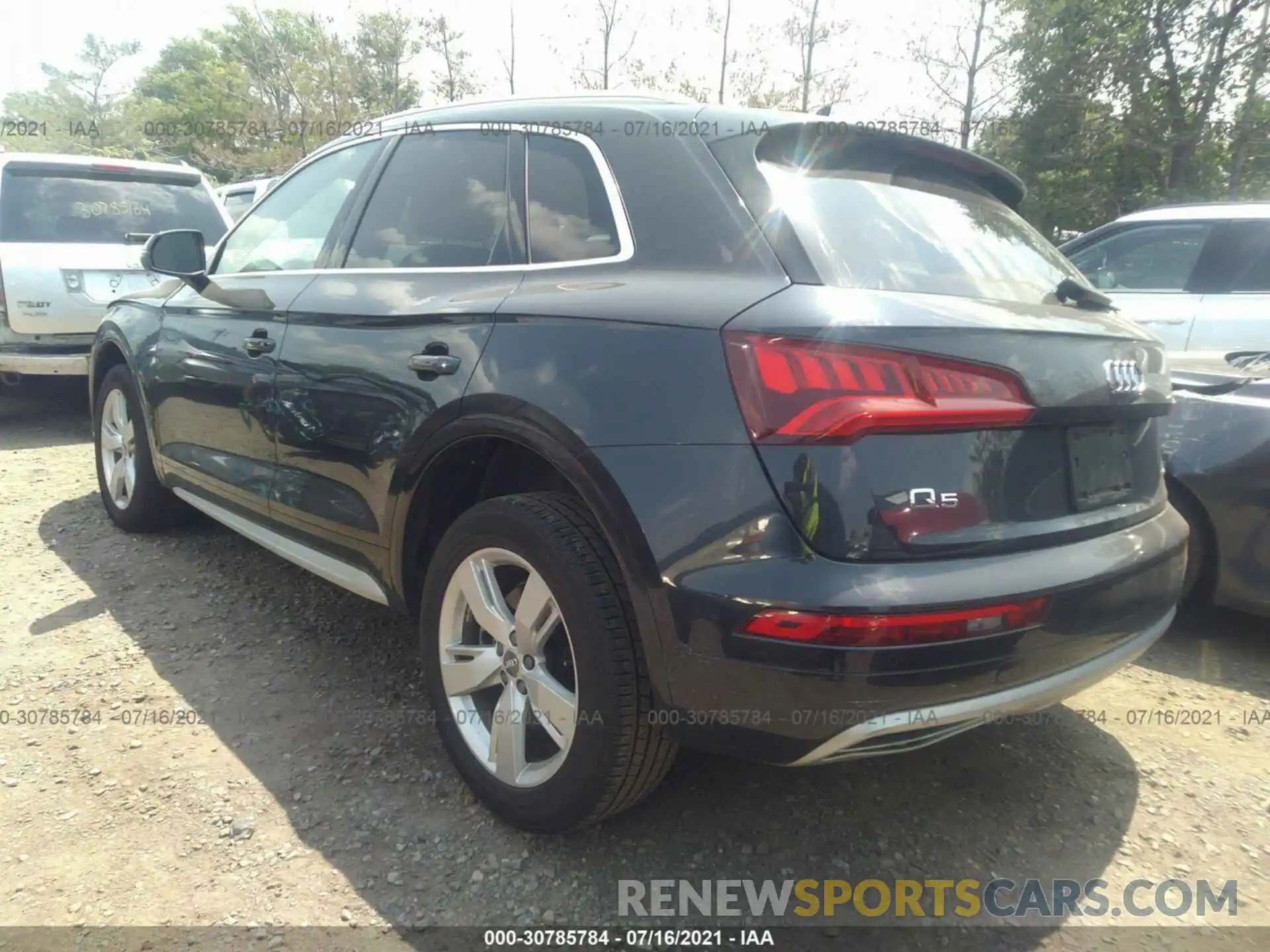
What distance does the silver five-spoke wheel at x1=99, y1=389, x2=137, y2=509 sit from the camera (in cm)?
420

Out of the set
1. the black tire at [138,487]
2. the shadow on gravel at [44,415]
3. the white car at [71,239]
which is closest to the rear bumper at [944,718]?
the black tire at [138,487]

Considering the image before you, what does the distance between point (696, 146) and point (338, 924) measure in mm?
1919

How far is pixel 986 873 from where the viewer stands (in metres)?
2.11

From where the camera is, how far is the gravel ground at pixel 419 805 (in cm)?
201

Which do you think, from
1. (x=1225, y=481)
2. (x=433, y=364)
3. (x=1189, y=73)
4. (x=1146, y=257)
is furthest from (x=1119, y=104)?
(x=433, y=364)

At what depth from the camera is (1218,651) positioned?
10.9 feet

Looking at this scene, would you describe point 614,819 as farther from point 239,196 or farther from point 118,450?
point 239,196

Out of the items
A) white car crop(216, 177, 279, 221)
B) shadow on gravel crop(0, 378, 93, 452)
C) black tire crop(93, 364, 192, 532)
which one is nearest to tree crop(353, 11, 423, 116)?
white car crop(216, 177, 279, 221)

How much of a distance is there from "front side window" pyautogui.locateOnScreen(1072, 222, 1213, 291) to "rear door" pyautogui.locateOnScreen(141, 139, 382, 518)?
4722mm

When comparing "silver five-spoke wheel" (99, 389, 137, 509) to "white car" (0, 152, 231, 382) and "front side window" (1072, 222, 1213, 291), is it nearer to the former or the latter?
"white car" (0, 152, 231, 382)

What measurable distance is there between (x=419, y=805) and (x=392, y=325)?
50.8 inches

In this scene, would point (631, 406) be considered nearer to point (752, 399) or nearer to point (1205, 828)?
point (752, 399)

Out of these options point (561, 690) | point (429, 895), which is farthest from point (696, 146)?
point (429, 895)

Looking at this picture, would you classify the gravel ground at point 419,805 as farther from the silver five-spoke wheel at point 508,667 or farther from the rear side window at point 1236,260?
the rear side window at point 1236,260
